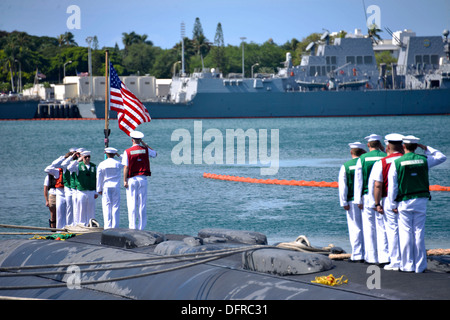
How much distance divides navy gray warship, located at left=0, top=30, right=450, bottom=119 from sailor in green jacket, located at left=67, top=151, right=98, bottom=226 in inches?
3053

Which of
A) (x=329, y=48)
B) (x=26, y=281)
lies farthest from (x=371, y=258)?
(x=329, y=48)

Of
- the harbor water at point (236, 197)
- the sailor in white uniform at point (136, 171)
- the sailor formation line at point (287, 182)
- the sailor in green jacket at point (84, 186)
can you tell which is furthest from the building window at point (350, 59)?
the sailor in white uniform at point (136, 171)

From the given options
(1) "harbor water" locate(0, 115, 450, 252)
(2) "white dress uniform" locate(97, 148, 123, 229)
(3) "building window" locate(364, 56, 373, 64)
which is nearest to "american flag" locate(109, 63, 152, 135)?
(2) "white dress uniform" locate(97, 148, 123, 229)

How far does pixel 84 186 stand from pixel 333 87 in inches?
3172

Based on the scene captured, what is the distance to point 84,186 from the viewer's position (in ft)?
46.9

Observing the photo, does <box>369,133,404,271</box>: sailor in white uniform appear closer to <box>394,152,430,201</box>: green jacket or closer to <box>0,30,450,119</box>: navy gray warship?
<box>394,152,430,201</box>: green jacket

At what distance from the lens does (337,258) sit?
800cm

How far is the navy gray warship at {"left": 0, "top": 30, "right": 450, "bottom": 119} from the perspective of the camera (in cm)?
9156

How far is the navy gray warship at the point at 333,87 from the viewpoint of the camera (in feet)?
300

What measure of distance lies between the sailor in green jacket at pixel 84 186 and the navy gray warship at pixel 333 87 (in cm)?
7755

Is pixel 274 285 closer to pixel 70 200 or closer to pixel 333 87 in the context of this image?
pixel 70 200

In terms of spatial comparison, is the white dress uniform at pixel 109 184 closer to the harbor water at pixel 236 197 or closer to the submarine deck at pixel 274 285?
the harbor water at pixel 236 197

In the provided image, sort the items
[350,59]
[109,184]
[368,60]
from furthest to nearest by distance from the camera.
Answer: [368,60]
[350,59]
[109,184]

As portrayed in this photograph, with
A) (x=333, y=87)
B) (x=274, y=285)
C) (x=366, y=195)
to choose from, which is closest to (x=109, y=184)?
(x=366, y=195)
